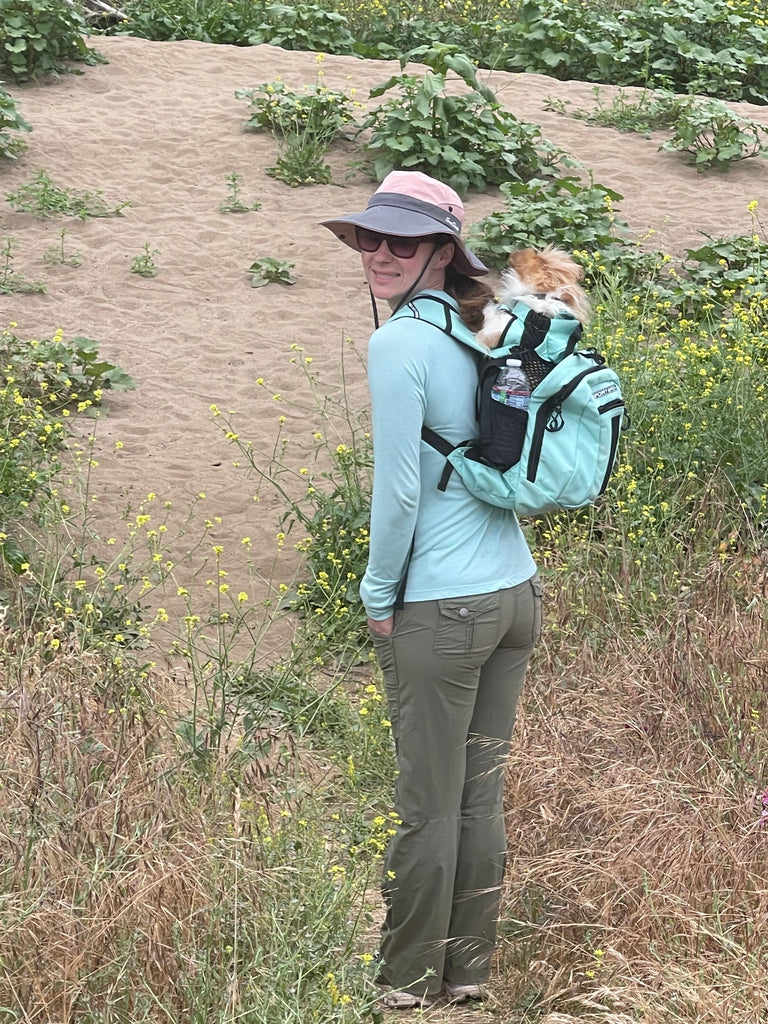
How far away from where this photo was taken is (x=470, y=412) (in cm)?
329

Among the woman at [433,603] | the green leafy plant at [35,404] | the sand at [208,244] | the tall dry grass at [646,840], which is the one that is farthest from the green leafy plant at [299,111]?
the woman at [433,603]

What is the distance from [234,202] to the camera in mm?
9773

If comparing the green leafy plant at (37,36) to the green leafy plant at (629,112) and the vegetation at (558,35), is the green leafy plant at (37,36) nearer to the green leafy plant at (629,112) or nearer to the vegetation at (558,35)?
the vegetation at (558,35)

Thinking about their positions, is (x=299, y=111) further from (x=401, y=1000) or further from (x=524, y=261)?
(x=401, y=1000)

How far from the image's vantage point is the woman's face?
10.9ft

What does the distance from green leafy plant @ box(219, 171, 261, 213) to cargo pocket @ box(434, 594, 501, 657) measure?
697cm

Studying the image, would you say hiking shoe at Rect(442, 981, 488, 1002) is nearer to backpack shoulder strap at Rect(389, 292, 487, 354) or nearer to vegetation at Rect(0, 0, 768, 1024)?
vegetation at Rect(0, 0, 768, 1024)

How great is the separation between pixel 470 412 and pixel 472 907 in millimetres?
1281

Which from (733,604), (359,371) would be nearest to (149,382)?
(359,371)

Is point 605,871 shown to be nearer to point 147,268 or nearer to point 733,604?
point 733,604

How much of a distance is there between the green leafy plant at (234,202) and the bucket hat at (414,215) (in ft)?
21.1

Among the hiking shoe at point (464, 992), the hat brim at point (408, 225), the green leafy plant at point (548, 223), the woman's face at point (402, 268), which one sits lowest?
the hiking shoe at point (464, 992)

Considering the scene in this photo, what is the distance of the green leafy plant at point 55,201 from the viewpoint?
933cm

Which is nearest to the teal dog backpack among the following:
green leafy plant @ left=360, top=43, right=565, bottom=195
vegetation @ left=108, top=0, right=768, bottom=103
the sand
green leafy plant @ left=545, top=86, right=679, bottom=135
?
the sand
